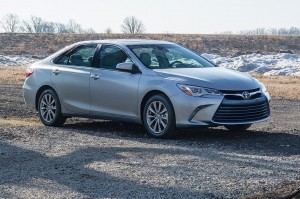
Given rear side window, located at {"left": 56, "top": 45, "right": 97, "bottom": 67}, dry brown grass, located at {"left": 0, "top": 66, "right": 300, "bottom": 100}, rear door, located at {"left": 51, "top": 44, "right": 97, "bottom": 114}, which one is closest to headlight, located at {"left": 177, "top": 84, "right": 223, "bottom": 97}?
rear door, located at {"left": 51, "top": 44, "right": 97, "bottom": 114}

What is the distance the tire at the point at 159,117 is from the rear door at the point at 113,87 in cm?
32

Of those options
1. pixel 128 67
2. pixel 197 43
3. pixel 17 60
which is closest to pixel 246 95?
pixel 128 67

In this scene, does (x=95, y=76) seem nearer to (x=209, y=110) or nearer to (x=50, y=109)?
(x=50, y=109)

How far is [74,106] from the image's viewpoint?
1112cm

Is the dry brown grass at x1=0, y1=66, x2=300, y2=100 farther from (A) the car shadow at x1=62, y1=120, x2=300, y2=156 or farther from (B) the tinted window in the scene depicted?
(B) the tinted window

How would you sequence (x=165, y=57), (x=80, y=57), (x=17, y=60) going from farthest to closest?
1. (x=17, y=60)
2. (x=80, y=57)
3. (x=165, y=57)

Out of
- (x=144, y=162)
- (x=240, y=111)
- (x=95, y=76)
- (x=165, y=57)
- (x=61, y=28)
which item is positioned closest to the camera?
(x=144, y=162)

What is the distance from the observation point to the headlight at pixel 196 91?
937cm

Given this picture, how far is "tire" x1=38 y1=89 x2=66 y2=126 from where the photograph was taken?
11.3m

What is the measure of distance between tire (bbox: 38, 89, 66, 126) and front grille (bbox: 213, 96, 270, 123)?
3221 mm

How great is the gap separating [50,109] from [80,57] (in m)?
1.08

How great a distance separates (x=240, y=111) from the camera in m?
9.57

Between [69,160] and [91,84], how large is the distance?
10.5ft

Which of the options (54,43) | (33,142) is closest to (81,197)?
(33,142)
